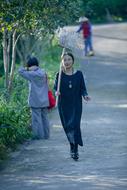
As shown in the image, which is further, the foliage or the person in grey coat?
the person in grey coat

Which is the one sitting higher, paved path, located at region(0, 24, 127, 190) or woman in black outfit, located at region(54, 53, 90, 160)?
woman in black outfit, located at region(54, 53, 90, 160)

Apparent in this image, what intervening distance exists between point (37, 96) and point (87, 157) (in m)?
2.10

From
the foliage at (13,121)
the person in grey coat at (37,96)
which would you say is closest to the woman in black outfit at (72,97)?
the foliage at (13,121)

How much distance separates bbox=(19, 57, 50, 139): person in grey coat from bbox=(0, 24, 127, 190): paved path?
0.88ft

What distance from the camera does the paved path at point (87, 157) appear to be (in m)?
9.13

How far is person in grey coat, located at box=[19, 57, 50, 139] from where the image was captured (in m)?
12.4

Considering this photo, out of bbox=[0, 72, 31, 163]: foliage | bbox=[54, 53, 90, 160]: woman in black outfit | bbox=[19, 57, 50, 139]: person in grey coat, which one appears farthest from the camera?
bbox=[19, 57, 50, 139]: person in grey coat

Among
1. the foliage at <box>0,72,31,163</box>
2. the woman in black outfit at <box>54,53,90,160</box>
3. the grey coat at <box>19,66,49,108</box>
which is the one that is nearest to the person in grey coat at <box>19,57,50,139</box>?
the grey coat at <box>19,66,49,108</box>

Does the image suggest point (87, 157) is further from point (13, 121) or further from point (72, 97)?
point (13, 121)

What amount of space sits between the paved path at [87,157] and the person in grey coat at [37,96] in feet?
0.88

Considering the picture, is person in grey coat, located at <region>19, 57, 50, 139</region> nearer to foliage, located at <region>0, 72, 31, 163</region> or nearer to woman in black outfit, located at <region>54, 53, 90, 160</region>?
foliage, located at <region>0, 72, 31, 163</region>

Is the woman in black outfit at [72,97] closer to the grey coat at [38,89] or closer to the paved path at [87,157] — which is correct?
the paved path at [87,157]

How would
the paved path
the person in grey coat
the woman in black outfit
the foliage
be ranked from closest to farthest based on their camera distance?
1. the paved path
2. the woman in black outfit
3. the foliage
4. the person in grey coat

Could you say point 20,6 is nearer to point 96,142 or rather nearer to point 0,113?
point 0,113
